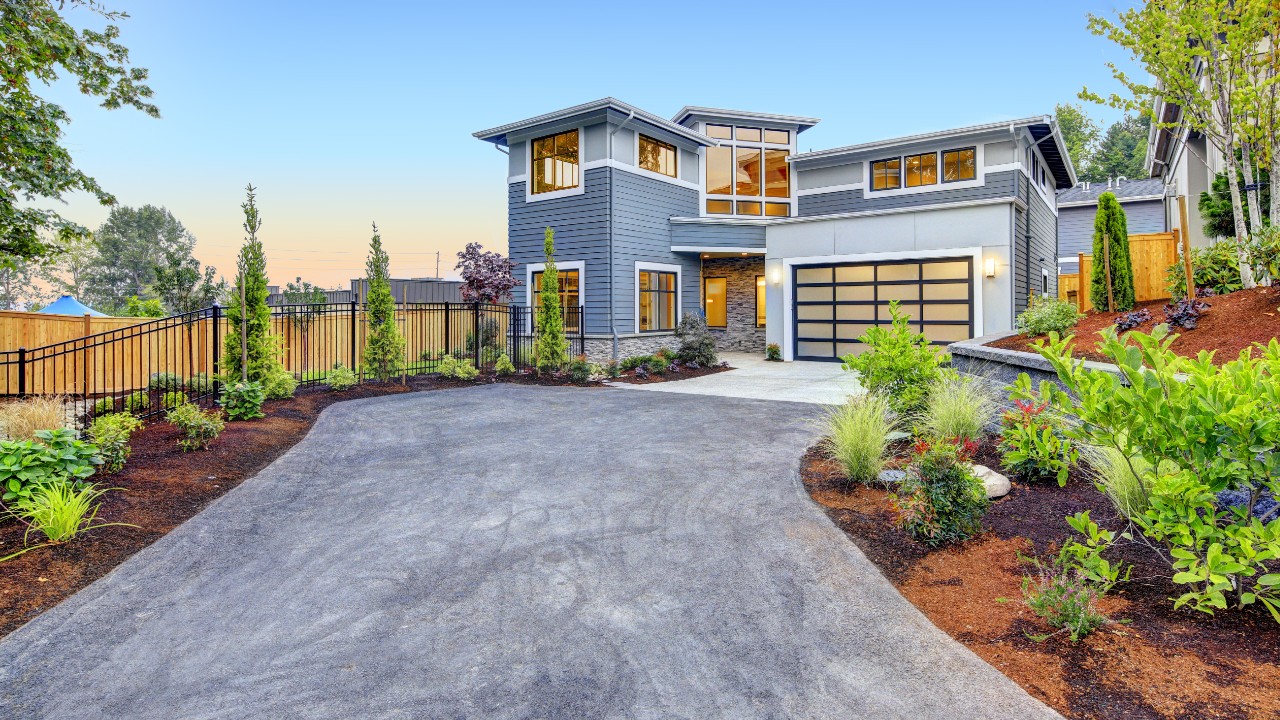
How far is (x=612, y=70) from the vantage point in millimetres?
20031

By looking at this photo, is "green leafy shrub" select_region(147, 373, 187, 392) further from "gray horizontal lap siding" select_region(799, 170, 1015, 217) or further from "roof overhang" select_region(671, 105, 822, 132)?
"gray horizontal lap siding" select_region(799, 170, 1015, 217)

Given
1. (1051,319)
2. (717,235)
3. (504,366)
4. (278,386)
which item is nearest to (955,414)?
(1051,319)

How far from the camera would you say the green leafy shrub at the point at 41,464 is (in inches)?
166

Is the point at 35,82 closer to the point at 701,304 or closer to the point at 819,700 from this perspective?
the point at 701,304

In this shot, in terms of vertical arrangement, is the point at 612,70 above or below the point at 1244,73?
above

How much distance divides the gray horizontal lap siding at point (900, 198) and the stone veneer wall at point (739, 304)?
2186mm

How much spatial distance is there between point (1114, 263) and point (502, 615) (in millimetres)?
9610

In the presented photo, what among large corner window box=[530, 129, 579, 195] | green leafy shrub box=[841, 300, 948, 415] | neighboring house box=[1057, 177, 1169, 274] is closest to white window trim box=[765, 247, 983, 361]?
large corner window box=[530, 129, 579, 195]

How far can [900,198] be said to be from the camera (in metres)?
16.6

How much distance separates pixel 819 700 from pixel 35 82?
1554cm

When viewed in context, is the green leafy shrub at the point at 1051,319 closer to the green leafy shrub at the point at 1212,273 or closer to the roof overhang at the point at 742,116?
the green leafy shrub at the point at 1212,273

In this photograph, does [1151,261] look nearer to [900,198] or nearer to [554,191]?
[900,198]

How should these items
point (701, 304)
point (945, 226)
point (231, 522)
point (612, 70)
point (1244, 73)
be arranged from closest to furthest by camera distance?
point (231, 522)
point (1244, 73)
point (945, 226)
point (701, 304)
point (612, 70)

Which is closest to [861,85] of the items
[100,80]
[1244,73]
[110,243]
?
[1244,73]
